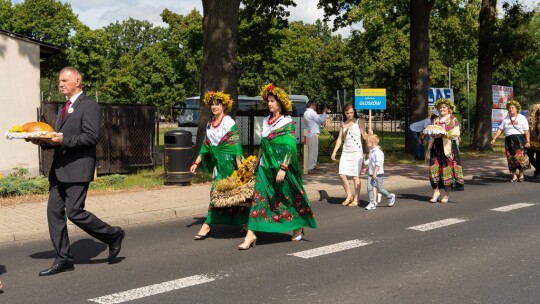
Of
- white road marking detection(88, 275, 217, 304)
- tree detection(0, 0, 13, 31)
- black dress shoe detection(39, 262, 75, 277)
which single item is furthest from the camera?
tree detection(0, 0, 13, 31)

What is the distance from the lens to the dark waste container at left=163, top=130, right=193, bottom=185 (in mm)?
13523

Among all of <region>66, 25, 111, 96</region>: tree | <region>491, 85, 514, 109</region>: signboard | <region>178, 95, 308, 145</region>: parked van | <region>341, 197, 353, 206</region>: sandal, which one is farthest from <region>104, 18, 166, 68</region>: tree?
<region>341, 197, 353, 206</region>: sandal

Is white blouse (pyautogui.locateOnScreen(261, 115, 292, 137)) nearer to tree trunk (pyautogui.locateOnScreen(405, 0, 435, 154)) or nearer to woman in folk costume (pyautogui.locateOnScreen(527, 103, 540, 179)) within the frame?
woman in folk costume (pyautogui.locateOnScreen(527, 103, 540, 179))

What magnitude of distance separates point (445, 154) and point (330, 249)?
15.5 feet

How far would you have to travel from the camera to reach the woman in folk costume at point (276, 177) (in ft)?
24.6

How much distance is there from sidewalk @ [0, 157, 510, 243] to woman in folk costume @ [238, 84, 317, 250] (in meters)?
2.76

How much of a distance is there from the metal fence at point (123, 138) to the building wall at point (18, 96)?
0.44m

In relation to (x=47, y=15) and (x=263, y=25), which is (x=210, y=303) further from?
(x=47, y=15)

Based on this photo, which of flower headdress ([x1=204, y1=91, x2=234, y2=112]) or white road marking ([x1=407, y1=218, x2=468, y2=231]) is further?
white road marking ([x1=407, y1=218, x2=468, y2=231])

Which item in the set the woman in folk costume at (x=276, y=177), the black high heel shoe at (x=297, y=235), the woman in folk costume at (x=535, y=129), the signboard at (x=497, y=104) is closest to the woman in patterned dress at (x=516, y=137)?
the woman in folk costume at (x=535, y=129)

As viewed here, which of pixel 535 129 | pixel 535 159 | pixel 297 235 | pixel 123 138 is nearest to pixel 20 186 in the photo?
pixel 123 138

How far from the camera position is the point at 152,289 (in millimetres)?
5777

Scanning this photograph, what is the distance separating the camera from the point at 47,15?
5631 cm

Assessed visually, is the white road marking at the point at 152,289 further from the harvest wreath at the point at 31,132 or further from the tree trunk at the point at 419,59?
the tree trunk at the point at 419,59
